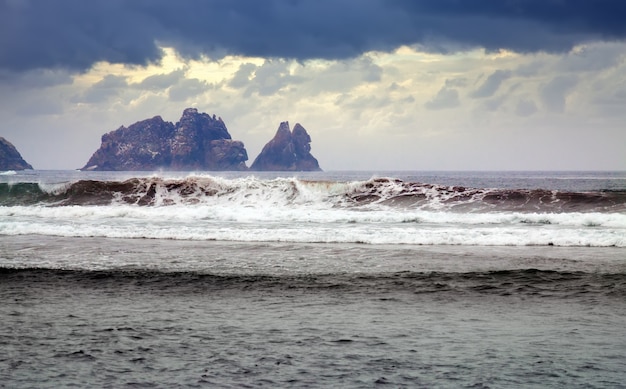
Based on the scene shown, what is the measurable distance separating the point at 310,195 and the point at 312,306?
77.2 ft

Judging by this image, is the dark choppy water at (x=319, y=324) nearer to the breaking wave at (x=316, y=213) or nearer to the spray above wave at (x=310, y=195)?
the breaking wave at (x=316, y=213)

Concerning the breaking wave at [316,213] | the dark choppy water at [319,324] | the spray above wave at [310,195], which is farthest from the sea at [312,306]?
the spray above wave at [310,195]

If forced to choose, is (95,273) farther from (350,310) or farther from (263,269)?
(350,310)

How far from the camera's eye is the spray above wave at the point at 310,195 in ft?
90.2

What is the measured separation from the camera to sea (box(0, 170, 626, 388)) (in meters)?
5.30

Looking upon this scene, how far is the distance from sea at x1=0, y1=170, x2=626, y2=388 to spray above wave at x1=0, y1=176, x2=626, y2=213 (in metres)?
6.93

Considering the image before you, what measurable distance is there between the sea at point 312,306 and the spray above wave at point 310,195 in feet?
22.7

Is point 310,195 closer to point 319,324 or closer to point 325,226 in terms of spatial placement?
point 325,226

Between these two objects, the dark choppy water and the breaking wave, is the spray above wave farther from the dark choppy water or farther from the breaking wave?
the dark choppy water

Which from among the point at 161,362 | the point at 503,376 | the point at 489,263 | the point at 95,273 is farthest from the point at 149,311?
the point at 489,263

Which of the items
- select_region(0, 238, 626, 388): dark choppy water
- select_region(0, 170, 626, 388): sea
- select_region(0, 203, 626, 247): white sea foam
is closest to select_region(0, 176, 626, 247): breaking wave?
select_region(0, 203, 626, 247): white sea foam

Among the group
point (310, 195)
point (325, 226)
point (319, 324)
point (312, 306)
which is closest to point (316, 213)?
point (325, 226)

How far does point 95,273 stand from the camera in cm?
1123


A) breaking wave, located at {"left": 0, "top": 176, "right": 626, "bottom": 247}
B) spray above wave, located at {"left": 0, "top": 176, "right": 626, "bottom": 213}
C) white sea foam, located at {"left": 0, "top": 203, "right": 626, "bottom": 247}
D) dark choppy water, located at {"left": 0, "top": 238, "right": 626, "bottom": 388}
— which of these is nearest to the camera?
dark choppy water, located at {"left": 0, "top": 238, "right": 626, "bottom": 388}
